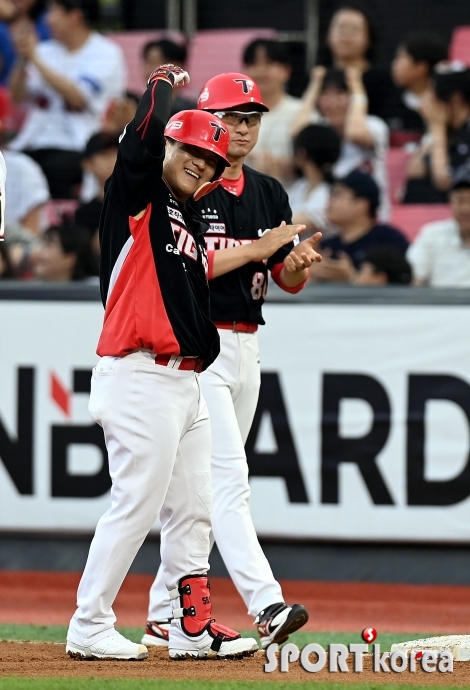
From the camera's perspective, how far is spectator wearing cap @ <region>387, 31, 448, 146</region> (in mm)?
9227

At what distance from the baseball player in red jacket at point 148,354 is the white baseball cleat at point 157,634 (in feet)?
2.18

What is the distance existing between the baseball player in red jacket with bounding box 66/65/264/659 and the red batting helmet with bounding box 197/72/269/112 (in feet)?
1.97

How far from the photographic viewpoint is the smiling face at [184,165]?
4242mm

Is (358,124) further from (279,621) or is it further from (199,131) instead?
(279,621)

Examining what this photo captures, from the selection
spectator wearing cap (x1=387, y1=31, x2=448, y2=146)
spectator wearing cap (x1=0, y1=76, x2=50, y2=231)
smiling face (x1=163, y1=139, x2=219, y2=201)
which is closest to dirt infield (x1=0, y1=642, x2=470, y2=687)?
smiling face (x1=163, y1=139, x2=219, y2=201)

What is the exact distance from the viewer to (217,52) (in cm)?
1044

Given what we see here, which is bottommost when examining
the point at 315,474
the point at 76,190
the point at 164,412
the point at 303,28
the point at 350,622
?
the point at 350,622

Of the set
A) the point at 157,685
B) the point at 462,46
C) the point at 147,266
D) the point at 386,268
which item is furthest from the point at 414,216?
the point at 157,685

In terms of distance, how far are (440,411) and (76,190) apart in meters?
3.86

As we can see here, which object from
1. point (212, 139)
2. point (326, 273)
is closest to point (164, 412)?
point (212, 139)

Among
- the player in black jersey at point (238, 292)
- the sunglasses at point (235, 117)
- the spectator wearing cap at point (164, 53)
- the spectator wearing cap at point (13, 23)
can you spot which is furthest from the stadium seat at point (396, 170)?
the sunglasses at point (235, 117)

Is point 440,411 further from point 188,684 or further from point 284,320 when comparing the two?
point 188,684

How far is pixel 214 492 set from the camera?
15.4 feet

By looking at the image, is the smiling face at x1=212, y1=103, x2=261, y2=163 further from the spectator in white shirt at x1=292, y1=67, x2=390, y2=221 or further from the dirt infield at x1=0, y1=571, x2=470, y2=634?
the spectator in white shirt at x1=292, y1=67, x2=390, y2=221
